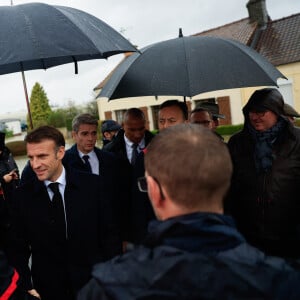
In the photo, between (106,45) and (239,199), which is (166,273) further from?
(106,45)

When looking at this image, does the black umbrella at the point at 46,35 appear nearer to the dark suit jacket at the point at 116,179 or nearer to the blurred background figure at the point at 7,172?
the dark suit jacket at the point at 116,179

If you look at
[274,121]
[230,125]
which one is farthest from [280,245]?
[230,125]

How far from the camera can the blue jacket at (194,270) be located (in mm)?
1068

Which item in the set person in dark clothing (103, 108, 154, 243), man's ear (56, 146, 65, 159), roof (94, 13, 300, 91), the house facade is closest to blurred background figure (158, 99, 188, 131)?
person in dark clothing (103, 108, 154, 243)

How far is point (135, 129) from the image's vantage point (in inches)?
157

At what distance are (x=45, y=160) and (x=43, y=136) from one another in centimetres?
17

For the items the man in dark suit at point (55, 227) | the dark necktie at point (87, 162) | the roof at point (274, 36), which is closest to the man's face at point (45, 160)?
the man in dark suit at point (55, 227)

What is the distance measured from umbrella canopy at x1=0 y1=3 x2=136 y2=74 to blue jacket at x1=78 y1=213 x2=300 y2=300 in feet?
5.84

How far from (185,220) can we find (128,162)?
2840mm

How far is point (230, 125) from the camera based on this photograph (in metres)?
23.9

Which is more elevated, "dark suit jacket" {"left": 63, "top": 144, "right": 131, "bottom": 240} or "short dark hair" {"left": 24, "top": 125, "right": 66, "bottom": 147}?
"short dark hair" {"left": 24, "top": 125, "right": 66, "bottom": 147}

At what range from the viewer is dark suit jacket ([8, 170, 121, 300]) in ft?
8.40

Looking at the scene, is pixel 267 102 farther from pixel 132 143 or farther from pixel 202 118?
pixel 132 143

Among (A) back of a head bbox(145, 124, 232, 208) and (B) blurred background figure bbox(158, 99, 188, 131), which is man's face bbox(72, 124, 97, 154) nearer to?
(B) blurred background figure bbox(158, 99, 188, 131)
